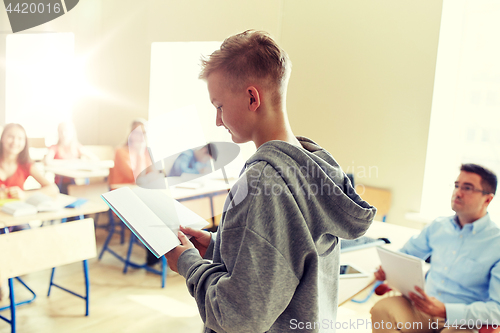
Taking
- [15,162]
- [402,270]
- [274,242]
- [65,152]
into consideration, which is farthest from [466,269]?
[65,152]

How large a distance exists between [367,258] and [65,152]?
316cm

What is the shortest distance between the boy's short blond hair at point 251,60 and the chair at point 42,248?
5.91 feet

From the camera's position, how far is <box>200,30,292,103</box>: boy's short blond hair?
593mm

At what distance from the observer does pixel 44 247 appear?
1992mm

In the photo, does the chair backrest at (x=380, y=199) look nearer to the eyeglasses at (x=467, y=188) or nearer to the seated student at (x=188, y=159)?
the eyeglasses at (x=467, y=188)

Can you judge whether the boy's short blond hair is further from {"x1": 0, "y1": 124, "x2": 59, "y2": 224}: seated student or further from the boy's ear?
{"x1": 0, "y1": 124, "x2": 59, "y2": 224}: seated student

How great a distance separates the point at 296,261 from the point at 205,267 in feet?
0.51

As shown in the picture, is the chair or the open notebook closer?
the open notebook

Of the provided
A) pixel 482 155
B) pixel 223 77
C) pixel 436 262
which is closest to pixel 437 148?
pixel 482 155

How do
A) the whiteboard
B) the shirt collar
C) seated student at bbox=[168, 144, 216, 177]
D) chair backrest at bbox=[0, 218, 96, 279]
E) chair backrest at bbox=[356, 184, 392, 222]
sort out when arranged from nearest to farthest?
1. seated student at bbox=[168, 144, 216, 177]
2. the whiteboard
3. the shirt collar
4. chair backrest at bbox=[0, 218, 96, 279]
5. chair backrest at bbox=[356, 184, 392, 222]

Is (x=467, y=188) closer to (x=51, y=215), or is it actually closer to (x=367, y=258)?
(x=367, y=258)

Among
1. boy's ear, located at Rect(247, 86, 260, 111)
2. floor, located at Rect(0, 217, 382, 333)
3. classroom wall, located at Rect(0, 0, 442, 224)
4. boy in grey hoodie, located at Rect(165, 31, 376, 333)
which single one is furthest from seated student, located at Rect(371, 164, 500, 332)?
classroom wall, located at Rect(0, 0, 442, 224)

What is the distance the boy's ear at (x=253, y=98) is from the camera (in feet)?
1.95

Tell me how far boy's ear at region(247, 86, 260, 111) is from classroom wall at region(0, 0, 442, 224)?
7.32 feet
